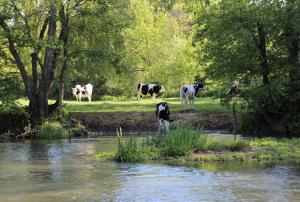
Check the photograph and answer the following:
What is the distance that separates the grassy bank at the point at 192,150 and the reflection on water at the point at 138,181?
34.8 inches

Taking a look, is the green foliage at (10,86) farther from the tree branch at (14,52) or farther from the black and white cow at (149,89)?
the black and white cow at (149,89)

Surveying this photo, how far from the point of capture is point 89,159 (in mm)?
19922

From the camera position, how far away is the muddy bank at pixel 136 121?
1231 inches

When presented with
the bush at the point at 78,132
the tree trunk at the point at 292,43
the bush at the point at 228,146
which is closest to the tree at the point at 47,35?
the bush at the point at 78,132

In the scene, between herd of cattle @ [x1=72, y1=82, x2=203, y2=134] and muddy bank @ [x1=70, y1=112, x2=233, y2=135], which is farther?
muddy bank @ [x1=70, y1=112, x2=233, y2=135]

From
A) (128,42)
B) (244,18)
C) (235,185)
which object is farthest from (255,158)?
(128,42)

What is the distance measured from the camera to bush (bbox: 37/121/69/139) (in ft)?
94.4

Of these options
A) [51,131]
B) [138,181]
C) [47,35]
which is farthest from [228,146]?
[47,35]

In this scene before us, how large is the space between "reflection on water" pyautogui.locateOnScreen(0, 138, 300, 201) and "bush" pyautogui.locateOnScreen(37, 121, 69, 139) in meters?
8.18

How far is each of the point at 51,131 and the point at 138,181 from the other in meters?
14.6

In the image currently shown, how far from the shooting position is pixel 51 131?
2884cm

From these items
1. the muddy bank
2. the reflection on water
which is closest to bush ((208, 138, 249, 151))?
the reflection on water

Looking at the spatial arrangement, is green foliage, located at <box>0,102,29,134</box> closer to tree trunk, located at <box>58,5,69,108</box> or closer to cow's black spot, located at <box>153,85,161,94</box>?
tree trunk, located at <box>58,5,69,108</box>

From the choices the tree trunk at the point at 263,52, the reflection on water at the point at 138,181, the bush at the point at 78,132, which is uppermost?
the tree trunk at the point at 263,52
